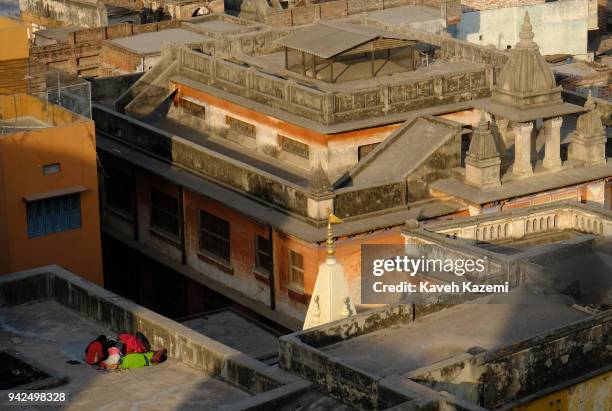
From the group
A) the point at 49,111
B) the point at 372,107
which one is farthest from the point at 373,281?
the point at 49,111

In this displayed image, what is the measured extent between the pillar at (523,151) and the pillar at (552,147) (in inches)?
28.6

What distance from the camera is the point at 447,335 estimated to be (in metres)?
37.9

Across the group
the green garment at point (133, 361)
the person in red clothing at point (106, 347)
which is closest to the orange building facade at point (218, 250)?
the person in red clothing at point (106, 347)

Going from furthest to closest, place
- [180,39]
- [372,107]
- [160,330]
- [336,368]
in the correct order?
[180,39]
[372,107]
[160,330]
[336,368]

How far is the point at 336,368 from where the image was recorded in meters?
34.4

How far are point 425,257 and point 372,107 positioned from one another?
9724 mm

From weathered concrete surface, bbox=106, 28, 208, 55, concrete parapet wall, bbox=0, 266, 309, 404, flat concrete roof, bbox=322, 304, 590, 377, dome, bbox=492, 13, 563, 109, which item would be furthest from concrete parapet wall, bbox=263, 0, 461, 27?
flat concrete roof, bbox=322, 304, 590, 377

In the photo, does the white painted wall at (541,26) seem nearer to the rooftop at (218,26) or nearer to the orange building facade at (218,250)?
the rooftop at (218,26)

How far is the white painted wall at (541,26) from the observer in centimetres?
8306

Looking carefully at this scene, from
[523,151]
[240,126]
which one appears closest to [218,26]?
[240,126]

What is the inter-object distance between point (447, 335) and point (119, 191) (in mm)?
22010

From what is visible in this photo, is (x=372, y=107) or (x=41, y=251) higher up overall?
(x=372, y=107)

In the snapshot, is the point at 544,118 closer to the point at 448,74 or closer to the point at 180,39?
the point at 448,74

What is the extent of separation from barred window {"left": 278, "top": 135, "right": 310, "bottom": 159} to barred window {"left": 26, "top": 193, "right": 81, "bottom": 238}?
7.90 m
